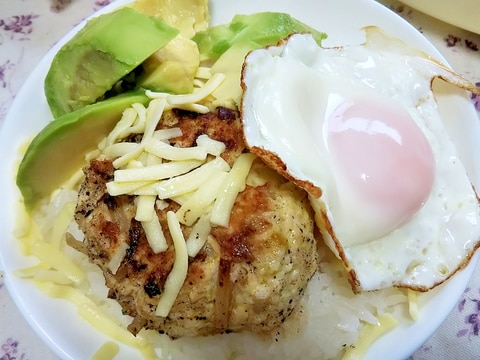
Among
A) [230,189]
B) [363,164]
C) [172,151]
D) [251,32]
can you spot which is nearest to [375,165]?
[363,164]

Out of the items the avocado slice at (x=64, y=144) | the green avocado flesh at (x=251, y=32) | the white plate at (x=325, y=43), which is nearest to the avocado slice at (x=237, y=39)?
the green avocado flesh at (x=251, y=32)


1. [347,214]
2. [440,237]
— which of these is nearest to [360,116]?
[347,214]

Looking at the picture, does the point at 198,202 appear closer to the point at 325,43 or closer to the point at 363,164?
the point at 363,164

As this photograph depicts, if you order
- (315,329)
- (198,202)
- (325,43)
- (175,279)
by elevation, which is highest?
(325,43)

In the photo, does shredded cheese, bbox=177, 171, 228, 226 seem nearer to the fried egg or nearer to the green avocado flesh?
the fried egg

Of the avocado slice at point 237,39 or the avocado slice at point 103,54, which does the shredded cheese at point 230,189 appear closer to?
A: the avocado slice at point 237,39

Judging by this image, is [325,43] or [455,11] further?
[455,11]

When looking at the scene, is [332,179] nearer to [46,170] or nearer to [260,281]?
[260,281]

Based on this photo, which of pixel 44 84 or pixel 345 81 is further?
pixel 44 84
